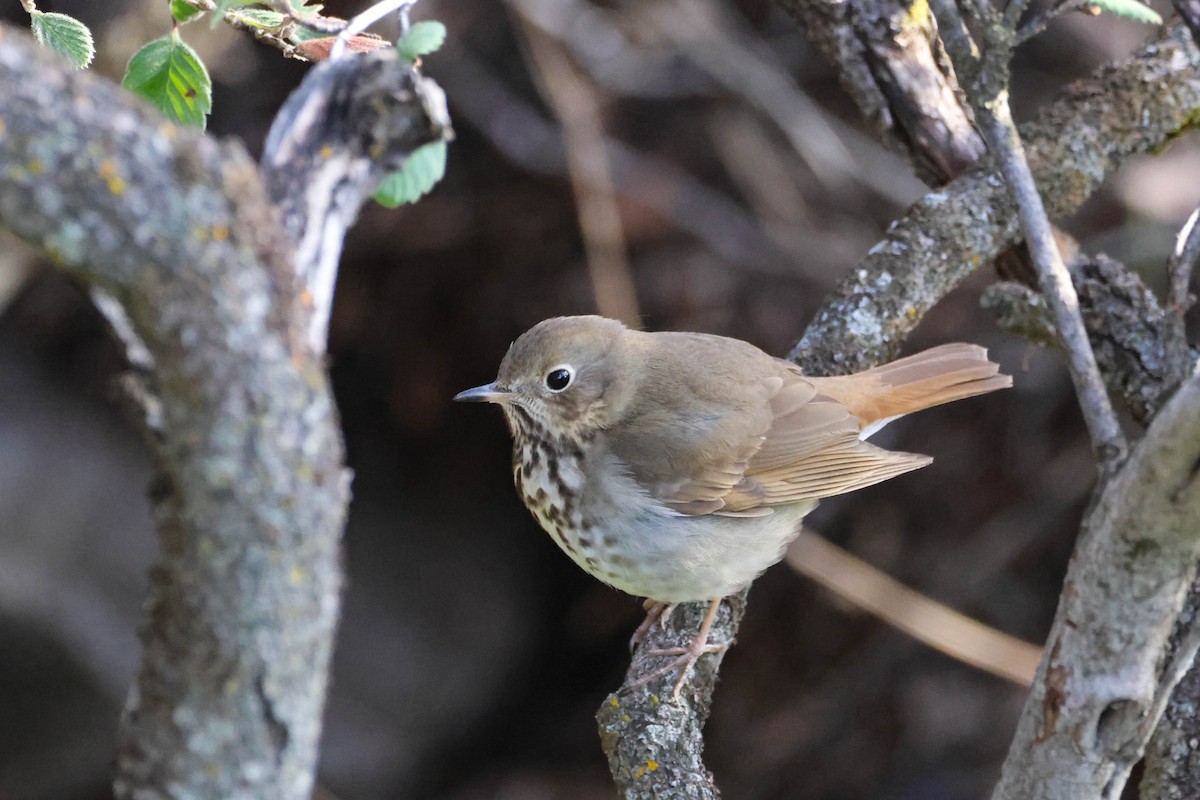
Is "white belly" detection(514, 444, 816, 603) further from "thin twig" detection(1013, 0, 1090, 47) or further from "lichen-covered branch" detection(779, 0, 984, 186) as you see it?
"thin twig" detection(1013, 0, 1090, 47)

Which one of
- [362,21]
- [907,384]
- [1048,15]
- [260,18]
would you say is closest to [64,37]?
[260,18]

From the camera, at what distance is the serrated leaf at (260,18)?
73.9 inches

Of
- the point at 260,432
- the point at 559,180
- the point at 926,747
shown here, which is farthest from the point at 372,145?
the point at 926,747

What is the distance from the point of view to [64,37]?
6.09 feet

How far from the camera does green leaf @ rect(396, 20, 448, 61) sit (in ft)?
4.56

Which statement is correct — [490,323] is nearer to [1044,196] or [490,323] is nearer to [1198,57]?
[1044,196]

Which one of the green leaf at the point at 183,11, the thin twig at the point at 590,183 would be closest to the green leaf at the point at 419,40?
the green leaf at the point at 183,11

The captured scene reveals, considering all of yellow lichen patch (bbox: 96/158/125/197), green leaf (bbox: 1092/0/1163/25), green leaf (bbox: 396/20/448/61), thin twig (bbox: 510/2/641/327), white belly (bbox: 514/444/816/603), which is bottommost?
white belly (bbox: 514/444/816/603)

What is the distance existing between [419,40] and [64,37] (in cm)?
79

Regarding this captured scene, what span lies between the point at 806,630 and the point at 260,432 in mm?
4504

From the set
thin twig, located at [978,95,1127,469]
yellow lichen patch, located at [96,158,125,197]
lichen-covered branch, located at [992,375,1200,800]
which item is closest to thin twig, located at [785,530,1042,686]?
thin twig, located at [978,95,1127,469]

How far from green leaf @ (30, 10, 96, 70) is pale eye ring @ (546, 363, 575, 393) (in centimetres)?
137

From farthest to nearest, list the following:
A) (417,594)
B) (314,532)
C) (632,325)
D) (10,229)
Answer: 1. (417,594)
2. (632,325)
3. (314,532)
4. (10,229)

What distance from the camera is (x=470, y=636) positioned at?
5.80 m
